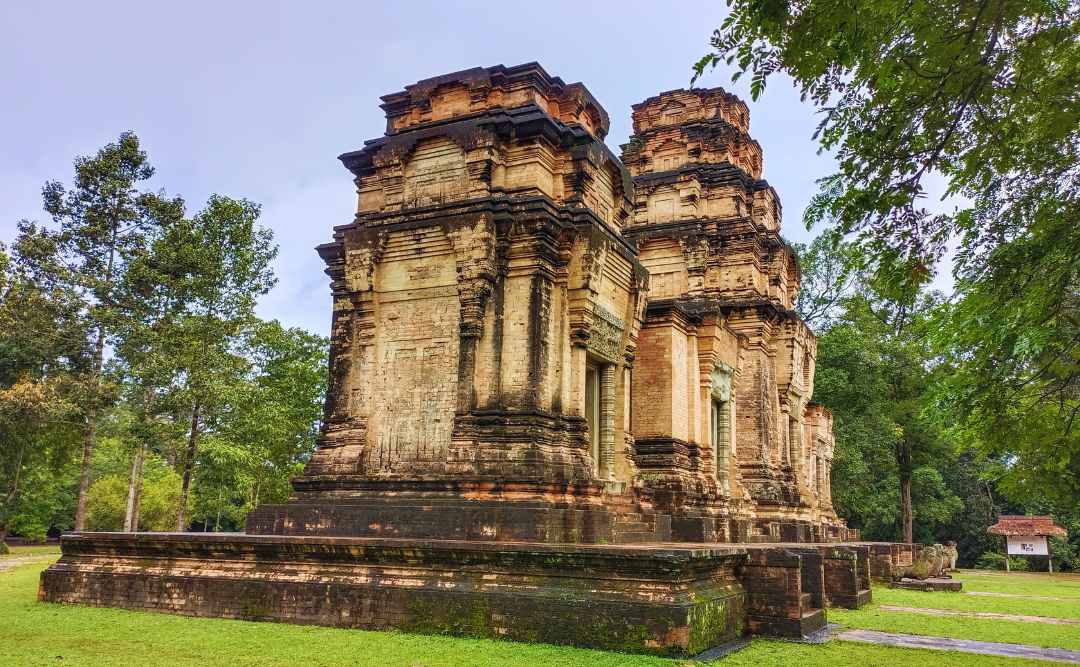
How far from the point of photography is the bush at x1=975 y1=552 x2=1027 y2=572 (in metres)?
44.0

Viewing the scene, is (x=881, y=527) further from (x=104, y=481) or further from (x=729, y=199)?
(x=104, y=481)

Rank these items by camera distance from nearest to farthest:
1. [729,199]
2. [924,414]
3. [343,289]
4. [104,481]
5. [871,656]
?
[871,656] → [924,414] → [343,289] → [729,199] → [104,481]

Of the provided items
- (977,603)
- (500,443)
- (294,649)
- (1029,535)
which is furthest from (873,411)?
(294,649)

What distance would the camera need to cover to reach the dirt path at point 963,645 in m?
9.94

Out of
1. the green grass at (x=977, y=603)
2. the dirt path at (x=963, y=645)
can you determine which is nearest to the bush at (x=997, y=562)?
the green grass at (x=977, y=603)

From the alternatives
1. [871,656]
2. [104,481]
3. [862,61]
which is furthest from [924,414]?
[104,481]

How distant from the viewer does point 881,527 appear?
46.9 m

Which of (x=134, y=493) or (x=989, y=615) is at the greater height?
(x=134, y=493)

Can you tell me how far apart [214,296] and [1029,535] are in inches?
Answer: 1546

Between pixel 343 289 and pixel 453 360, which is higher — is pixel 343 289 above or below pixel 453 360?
above

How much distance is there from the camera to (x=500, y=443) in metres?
12.3

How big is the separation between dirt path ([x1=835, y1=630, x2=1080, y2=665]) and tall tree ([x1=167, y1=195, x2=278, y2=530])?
20.2 metres

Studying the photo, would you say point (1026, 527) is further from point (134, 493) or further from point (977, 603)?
point (134, 493)

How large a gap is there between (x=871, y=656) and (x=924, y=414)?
3.21m
